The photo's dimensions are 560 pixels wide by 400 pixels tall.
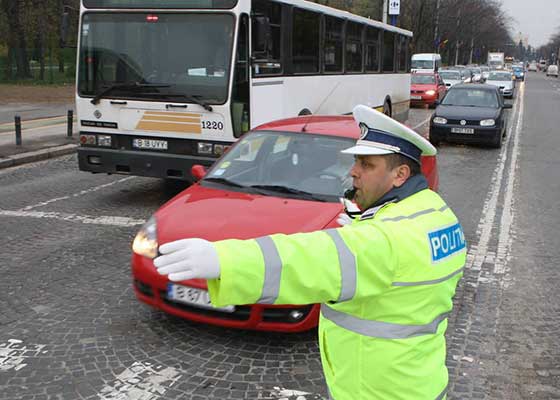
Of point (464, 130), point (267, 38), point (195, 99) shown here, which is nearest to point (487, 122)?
point (464, 130)

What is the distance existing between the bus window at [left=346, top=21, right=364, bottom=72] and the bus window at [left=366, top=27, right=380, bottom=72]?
2.15 feet

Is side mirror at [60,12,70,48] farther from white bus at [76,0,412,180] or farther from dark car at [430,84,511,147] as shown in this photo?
dark car at [430,84,511,147]

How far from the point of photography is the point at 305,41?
11.3 metres

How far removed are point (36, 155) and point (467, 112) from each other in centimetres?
1058

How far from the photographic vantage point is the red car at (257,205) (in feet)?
14.0

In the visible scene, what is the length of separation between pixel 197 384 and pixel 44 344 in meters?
1.25

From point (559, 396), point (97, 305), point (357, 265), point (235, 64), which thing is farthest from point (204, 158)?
point (357, 265)

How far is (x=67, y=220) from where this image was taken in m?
7.78

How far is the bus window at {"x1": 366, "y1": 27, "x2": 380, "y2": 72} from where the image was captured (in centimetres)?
1559

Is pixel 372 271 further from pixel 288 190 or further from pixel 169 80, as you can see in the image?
pixel 169 80

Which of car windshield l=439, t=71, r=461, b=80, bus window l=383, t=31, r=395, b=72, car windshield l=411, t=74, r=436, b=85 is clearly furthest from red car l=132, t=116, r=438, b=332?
car windshield l=439, t=71, r=461, b=80

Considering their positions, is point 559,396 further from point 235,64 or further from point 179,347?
point 235,64

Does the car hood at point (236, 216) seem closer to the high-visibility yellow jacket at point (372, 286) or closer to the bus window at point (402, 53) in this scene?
the high-visibility yellow jacket at point (372, 286)

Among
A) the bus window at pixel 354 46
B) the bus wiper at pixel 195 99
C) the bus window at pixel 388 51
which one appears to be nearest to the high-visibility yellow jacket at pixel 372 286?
the bus wiper at pixel 195 99
